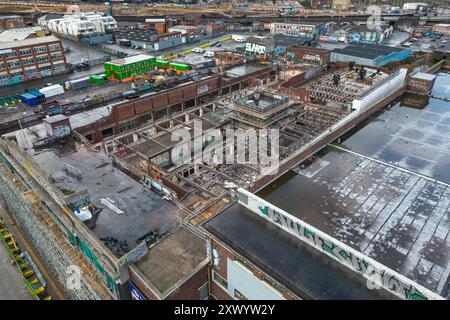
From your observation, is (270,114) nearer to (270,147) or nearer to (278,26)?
(270,147)

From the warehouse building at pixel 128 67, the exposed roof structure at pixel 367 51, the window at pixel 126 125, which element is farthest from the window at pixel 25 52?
the exposed roof structure at pixel 367 51

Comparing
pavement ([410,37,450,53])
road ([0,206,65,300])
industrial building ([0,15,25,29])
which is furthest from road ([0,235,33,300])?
industrial building ([0,15,25,29])

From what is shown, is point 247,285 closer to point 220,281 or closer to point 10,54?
point 220,281

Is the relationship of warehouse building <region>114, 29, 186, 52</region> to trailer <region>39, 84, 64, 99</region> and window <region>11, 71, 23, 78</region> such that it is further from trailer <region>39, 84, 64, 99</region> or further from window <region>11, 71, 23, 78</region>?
trailer <region>39, 84, 64, 99</region>

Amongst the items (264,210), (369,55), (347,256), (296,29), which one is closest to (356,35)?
(296,29)
